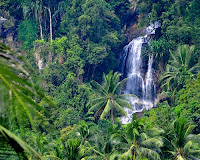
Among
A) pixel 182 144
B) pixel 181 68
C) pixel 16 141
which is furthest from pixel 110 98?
pixel 16 141

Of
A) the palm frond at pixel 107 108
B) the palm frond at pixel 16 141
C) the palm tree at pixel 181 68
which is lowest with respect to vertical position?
the palm frond at pixel 107 108

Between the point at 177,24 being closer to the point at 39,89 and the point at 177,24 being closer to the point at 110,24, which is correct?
the point at 110,24

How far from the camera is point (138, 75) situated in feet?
116

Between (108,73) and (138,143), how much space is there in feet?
62.9

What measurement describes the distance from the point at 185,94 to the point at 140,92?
876 cm

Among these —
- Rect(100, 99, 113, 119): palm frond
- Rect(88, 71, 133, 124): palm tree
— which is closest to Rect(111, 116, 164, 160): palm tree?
→ Rect(100, 99, 113, 119): palm frond

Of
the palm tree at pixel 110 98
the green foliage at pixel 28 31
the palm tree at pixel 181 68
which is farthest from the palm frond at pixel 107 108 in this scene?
the green foliage at pixel 28 31

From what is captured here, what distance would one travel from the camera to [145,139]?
17250 mm

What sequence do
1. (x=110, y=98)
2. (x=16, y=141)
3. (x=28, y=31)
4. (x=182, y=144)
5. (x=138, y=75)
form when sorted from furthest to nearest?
(x=28, y=31) < (x=138, y=75) < (x=110, y=98) < (x=182, y=144) < (x=16, y=141)

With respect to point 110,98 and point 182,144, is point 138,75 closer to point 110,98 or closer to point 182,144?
point 110,98

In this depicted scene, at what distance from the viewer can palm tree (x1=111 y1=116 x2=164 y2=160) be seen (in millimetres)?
16391

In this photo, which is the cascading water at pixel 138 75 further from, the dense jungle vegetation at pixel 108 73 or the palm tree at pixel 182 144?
the palm tree at pixel 182 144

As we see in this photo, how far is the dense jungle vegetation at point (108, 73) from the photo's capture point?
1728 centimetres

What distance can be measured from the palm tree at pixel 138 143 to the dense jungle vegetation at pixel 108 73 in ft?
0.16
